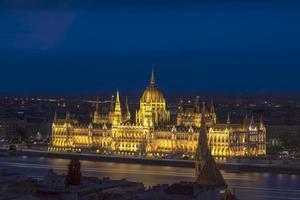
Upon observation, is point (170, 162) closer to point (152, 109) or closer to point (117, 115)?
point (152, 109)

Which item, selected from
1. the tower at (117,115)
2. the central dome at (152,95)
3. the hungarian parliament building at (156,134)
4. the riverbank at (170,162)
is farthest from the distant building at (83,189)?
the tower at (117,115)

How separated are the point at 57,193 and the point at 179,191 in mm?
2619

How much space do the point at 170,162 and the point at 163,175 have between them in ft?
28.7

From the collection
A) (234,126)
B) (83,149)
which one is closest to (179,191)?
(234,126)

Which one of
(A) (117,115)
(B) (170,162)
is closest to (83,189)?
(B) (170,162)

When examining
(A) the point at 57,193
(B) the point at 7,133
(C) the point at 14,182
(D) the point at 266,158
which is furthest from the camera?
(B) the point at 7,133

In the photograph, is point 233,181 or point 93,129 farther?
point 93,129

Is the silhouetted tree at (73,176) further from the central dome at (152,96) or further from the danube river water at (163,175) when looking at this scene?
the central dome at (152,96)

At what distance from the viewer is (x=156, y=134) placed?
57438 millimetres

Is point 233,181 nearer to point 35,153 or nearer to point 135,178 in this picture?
point 135,178

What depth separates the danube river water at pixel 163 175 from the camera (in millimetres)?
33838

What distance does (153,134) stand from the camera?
57.3 meters

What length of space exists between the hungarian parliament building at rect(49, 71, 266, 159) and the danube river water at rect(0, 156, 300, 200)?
6055 millimetres

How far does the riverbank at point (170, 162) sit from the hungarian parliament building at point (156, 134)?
2.49m
